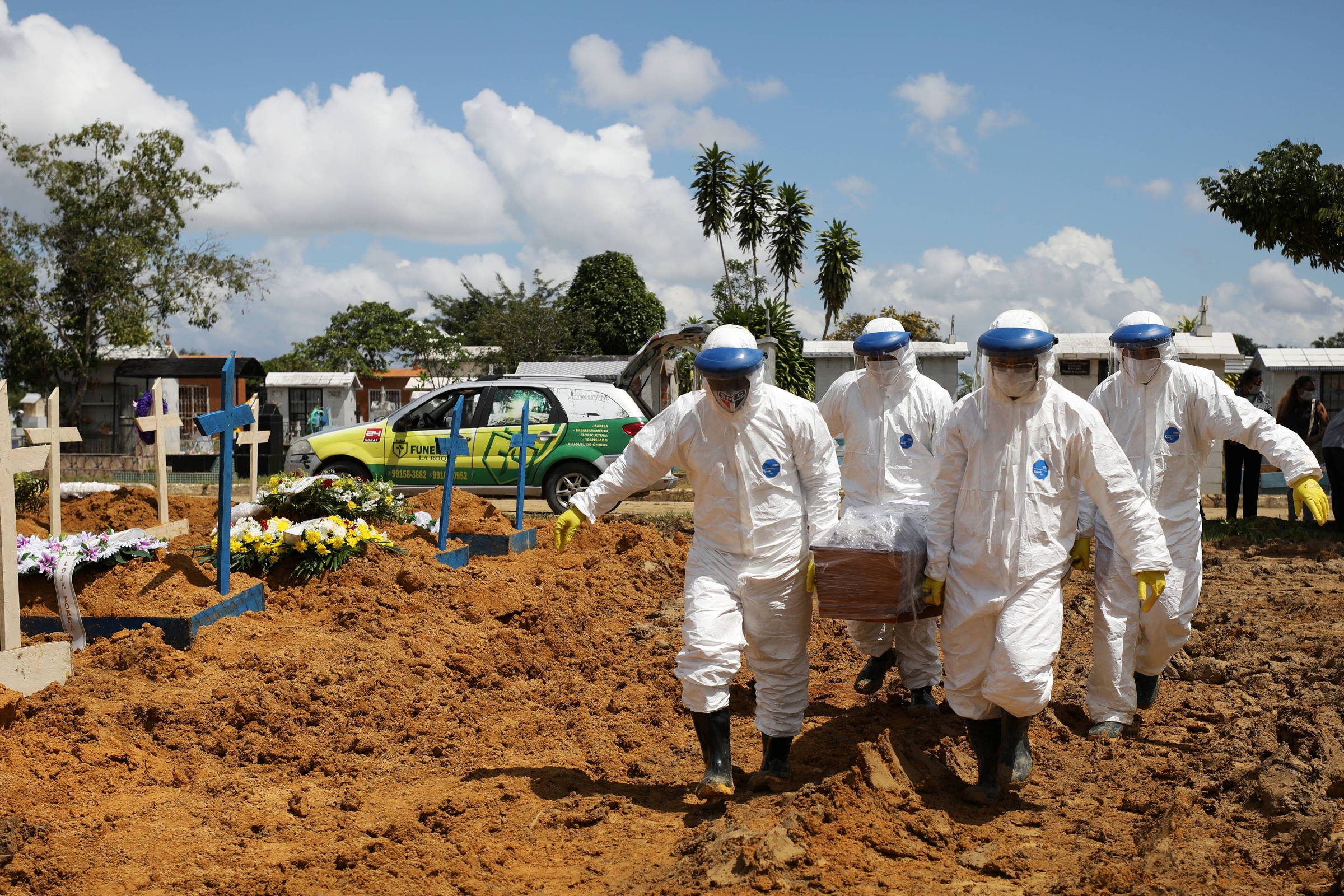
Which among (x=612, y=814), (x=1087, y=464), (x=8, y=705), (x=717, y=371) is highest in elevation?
(x=717, y=371)

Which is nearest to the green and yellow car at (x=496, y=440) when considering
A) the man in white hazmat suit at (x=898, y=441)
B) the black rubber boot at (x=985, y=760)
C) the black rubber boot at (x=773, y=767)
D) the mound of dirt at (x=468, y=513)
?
the mound of dirt at (x=468, y=513)

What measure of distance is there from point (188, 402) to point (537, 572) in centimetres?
2928

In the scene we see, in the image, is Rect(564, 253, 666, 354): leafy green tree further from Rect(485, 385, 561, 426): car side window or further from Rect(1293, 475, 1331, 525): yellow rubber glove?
Rect(1293, 475, 1331, 525): yellow rubber glove

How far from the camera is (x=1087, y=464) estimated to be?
168 inches

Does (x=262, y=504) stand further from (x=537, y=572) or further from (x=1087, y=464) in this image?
(x=1087, y=464)

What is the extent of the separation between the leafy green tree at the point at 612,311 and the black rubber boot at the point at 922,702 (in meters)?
37.0

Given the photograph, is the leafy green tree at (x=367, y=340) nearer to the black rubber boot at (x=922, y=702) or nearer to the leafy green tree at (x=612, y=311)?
the leafy green tree at (x=612, y=311)

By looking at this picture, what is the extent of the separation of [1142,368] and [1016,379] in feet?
5.46

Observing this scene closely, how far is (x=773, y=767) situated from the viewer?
14.9 feet

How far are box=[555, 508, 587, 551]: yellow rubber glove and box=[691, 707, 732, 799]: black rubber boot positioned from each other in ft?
3.31

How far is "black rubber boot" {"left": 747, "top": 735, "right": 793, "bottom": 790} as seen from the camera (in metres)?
4.46

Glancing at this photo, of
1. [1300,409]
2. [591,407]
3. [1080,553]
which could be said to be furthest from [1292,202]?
[1080,553]

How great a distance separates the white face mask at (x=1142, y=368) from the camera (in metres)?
5.50

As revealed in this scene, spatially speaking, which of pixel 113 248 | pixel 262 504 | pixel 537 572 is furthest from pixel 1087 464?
pixel 113 248
